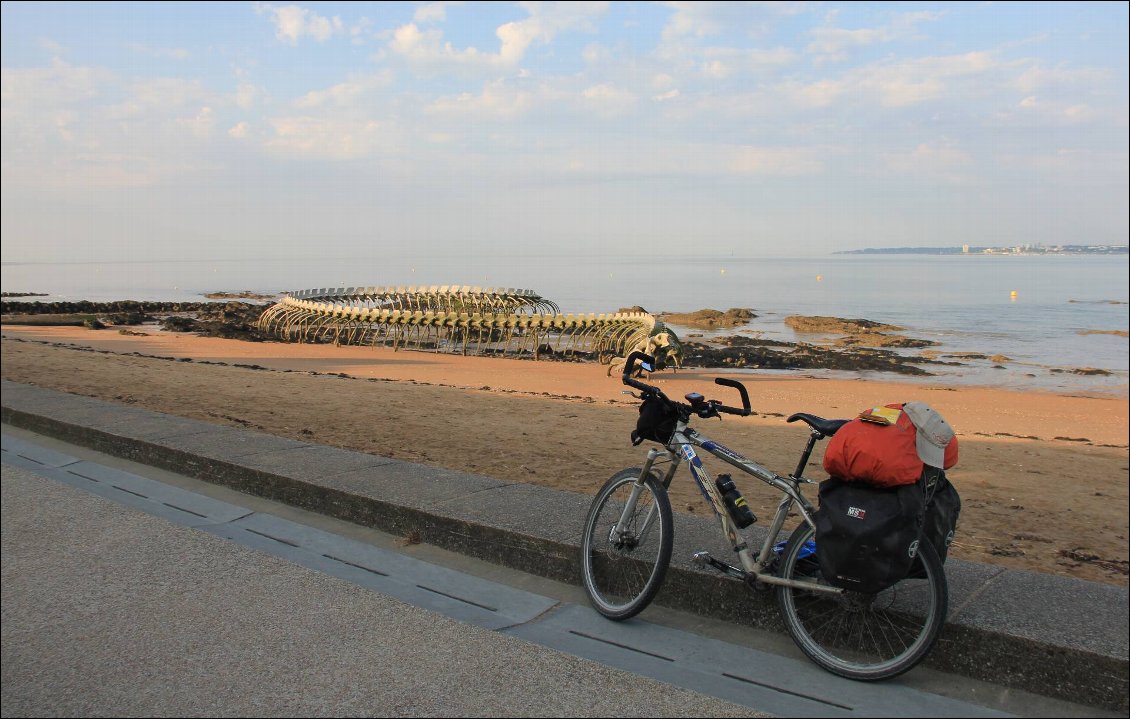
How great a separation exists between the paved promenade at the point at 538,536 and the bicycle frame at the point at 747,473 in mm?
204

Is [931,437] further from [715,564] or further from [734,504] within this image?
[715,564]

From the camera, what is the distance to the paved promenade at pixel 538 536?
3.08m

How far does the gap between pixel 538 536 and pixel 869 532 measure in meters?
1.84

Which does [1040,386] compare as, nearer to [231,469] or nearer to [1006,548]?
[1006,548]

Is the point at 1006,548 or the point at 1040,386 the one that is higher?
the point at 1040,386

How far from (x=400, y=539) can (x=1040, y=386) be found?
662cm

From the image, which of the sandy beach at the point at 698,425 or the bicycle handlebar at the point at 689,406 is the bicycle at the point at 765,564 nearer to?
the bicycle handlebar at the point at 689,406

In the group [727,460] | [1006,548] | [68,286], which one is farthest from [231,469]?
[68,286]

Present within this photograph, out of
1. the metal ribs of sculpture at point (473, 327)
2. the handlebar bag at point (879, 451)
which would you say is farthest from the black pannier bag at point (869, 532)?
the metal ribs of sculpture at point (473, 327)

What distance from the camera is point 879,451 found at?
2.83 m

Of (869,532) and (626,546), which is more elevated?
(869,532)

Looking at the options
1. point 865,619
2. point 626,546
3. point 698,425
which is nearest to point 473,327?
point 698,425

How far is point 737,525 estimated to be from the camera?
11.6 feet

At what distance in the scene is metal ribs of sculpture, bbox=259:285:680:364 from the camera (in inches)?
829
